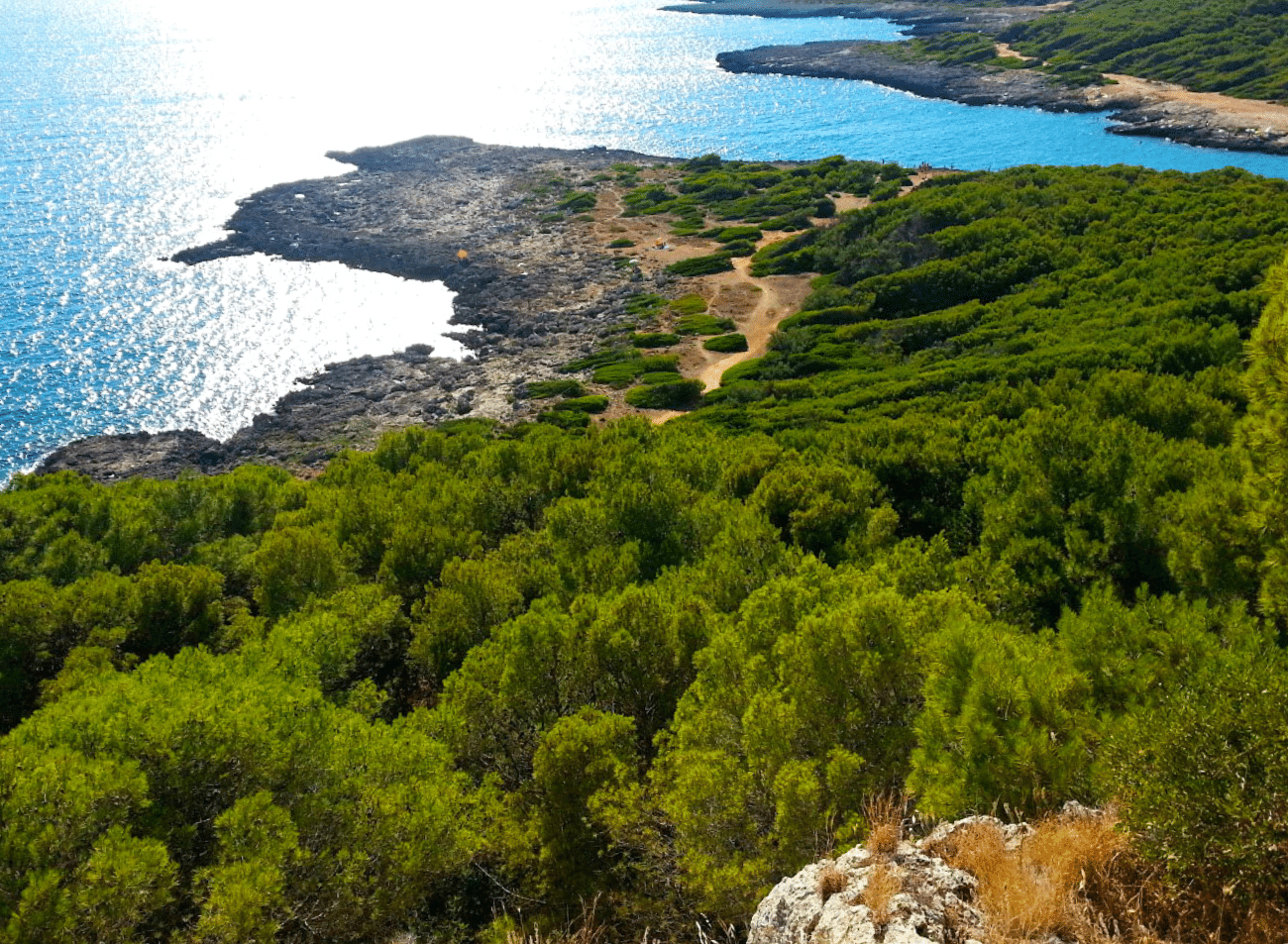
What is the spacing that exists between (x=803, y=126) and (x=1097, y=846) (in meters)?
144

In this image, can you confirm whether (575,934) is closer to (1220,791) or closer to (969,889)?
(969,889)

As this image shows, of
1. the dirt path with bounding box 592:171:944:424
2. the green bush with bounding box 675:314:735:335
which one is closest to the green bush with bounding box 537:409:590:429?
the dirt path with bounding box 592:171:944:424

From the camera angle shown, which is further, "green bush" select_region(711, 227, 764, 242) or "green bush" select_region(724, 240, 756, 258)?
"green bush" select_region(711, 227, 764, 242)

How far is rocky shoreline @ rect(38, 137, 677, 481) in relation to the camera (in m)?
64.8

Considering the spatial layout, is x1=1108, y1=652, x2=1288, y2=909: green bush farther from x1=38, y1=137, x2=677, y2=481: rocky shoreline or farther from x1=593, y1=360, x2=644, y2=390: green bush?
x1=593, y1=360, x2=644, y2=390: green bush

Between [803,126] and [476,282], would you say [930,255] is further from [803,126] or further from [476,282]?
[803,126]

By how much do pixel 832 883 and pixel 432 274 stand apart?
8674 cm

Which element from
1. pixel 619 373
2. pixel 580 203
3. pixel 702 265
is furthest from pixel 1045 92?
pixel 619 373

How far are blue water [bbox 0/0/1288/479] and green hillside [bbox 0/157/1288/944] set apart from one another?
3634cm

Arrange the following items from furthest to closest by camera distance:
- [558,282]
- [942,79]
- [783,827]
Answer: [942,79] < [558,282] < [783,827]

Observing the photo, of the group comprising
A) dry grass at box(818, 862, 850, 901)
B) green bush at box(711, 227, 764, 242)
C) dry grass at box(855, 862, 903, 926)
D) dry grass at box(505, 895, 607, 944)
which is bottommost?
dry grass at box(505, 895, 607, 944)

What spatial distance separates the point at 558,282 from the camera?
3447 inches

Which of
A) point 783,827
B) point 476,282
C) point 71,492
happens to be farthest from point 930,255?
point 783,827

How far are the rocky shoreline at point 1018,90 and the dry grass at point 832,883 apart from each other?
396 feet
